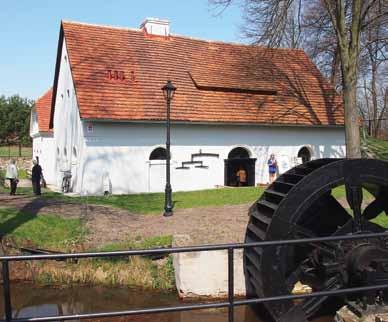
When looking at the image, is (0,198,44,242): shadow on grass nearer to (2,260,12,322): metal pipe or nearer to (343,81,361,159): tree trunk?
(2,260,12,322): metal pipe

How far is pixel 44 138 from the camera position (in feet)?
88.8

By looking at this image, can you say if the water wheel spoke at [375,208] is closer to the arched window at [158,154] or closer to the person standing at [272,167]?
the arched window at [158,154]

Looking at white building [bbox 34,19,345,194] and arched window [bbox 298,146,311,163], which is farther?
arched window [bbox 298,146,311,163]

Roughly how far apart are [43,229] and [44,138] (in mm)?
18794

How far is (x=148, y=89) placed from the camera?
17250 millimetres

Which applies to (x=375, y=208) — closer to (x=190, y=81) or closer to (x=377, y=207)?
(x=377, y=207)

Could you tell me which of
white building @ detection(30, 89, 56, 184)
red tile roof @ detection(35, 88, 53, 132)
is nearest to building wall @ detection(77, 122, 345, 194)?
white building @ detection(30, 89, 56, 184)

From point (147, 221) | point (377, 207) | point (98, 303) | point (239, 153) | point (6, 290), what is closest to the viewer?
point (6, 290)

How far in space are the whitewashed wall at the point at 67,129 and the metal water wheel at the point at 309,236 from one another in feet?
35.8

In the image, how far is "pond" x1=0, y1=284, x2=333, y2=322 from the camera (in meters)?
6.49

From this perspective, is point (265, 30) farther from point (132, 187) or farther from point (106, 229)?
point (106, 229)

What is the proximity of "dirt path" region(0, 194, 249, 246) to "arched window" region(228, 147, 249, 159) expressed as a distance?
7.12 metres

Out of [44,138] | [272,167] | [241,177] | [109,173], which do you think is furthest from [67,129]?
[44,138]

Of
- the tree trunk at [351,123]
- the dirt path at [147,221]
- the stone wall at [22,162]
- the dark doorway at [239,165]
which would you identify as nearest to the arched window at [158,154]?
the dark doorway at [239,165]
